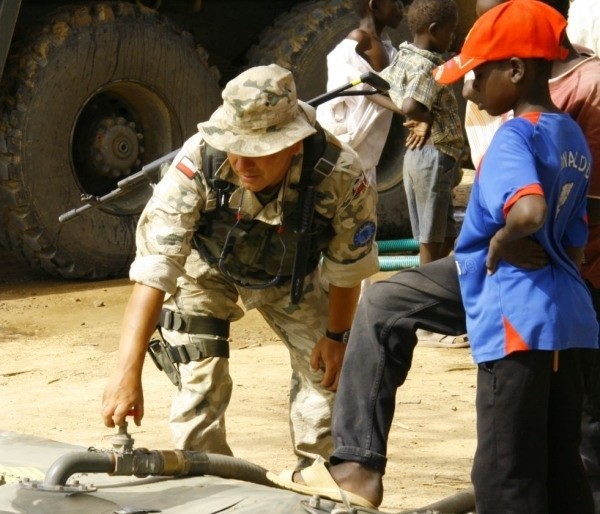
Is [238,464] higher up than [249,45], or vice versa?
[249,45]

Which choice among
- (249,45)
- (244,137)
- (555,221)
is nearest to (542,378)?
(555,221)

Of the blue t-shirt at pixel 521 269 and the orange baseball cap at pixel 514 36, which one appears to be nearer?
the blue t-shirt at pixel 521 269

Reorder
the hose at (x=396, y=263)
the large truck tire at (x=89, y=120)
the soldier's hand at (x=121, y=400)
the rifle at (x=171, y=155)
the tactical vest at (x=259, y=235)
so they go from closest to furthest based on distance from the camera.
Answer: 1. the soldier's hand at (x=121, y=400)
2. the tactical vest at (x=259, y=235)
3. the rifle at (x=171, y=155)
4. the large truck tire at (x=89, y=120)
5. the hose at (x=396, y=263)

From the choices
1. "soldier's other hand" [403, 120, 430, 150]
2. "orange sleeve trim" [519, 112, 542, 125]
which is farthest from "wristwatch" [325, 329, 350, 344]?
"soldier's other hand" [403, 120, 430, 150]

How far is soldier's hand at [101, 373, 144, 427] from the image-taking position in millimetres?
3793

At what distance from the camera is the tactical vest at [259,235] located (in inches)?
167

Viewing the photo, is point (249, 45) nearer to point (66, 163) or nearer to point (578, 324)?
point (66, 163)

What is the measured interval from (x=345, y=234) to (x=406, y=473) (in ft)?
4.08

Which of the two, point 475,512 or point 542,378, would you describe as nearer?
point 542,378

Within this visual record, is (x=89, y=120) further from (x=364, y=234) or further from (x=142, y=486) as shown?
(x=142, y=486)

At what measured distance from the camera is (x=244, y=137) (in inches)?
159

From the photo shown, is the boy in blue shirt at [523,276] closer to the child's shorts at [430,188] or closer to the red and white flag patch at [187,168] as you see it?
the red and white flag patch at [187,168]

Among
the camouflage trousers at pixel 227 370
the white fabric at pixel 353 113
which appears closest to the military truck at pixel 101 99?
the white fabric at pixel 353 113

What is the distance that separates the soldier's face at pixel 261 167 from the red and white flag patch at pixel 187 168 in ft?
0.38
